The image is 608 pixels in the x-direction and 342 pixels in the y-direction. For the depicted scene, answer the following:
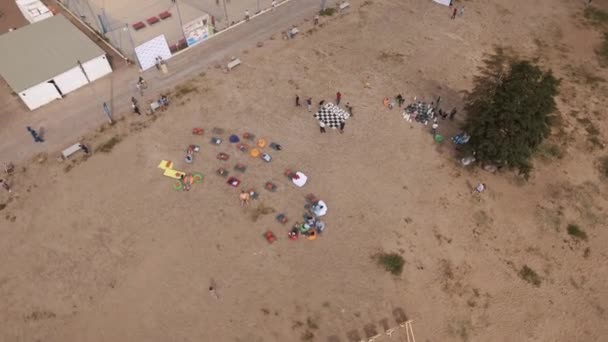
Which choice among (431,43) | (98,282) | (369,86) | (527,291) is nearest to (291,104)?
(369,86)

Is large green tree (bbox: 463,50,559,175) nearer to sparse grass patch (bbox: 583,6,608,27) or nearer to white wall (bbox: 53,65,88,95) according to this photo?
sparse grass patch (bbox: 583,6,608,27)

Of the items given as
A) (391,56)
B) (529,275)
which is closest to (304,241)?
(529,275)

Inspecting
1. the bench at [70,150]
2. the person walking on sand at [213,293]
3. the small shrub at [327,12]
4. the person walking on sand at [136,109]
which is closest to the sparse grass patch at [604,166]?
the small shrub at [327,12]

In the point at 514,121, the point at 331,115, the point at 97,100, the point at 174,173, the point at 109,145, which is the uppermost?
the point at 514,121

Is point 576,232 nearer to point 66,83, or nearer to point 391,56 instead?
point 391,56

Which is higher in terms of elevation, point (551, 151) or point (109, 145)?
point (109, 145)

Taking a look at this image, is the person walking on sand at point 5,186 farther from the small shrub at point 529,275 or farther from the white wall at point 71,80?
the small shrub at point 529,275
